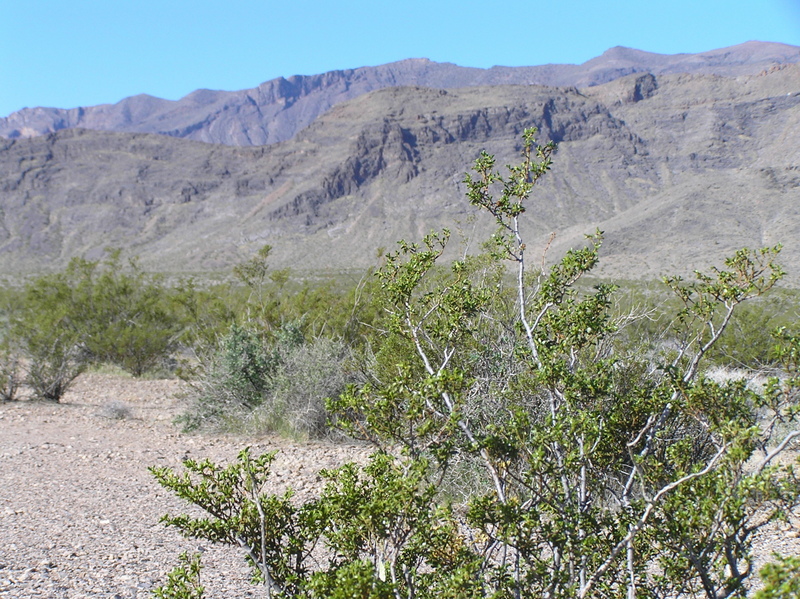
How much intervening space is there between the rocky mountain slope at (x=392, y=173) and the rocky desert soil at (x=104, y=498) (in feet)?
145

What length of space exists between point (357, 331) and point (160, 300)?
25.9ft

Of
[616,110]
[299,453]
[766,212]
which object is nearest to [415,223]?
[766,212]

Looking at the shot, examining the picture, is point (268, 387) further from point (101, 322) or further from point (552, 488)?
point (101, 322)

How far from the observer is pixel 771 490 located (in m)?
2.48

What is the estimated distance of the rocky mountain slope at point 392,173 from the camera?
208ft

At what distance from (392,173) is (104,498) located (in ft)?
239

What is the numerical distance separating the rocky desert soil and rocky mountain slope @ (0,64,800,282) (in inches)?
1739

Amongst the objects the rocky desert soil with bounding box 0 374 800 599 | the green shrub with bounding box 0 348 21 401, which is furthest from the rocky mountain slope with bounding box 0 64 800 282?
the rocky desert soil with bounding box 0 374 800 599

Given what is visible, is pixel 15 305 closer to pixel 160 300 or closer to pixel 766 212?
pixel 160 300

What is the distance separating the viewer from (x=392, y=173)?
77250 millimetres

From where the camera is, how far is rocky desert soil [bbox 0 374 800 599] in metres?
4.35

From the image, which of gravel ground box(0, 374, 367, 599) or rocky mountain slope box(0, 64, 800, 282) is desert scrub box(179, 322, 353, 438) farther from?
rocky mountain slope box(0, 64, 800, 282)

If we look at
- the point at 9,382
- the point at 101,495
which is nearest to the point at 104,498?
the point at 101,495

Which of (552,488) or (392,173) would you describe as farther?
(392,173)
